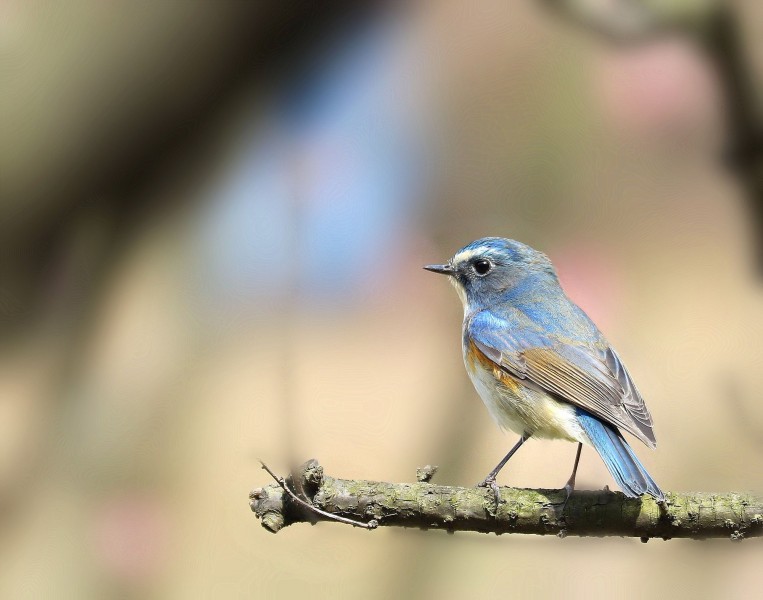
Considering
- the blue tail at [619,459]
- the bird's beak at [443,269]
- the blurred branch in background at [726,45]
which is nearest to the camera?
the blue tail at [619,459]

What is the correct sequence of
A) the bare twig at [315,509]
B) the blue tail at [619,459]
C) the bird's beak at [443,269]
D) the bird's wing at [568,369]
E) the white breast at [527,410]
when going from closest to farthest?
1. the bare twig at [315,509]
2. the blue tail at [619,459]
3. the bird's wing at [568,369]
4. the white breast at [527,410]
5. the bird's beak at [443,269]

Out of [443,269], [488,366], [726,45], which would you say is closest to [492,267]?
[443,269]

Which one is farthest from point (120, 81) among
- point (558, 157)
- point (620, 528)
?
point (620, 528)

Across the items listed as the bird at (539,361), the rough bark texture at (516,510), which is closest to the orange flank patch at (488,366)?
the bird at (539,361)

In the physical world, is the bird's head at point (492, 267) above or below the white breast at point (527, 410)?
above

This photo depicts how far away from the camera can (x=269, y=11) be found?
3828 millimetres

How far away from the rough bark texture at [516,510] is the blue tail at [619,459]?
5cm

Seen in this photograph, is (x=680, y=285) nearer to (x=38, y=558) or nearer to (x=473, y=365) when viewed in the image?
(x=473, y=365)

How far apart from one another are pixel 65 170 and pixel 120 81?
0.45 meters

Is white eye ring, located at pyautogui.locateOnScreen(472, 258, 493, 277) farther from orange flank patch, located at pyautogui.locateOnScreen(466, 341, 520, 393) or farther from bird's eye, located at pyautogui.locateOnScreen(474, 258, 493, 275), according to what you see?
orange flank patch, located at pyautogui.locateOnScreen(466, 341, 520, 393)

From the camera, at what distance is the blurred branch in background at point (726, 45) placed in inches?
113

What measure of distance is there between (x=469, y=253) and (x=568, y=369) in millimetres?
508

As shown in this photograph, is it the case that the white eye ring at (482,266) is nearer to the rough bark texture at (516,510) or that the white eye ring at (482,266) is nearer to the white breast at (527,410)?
the white breast at (527,410)

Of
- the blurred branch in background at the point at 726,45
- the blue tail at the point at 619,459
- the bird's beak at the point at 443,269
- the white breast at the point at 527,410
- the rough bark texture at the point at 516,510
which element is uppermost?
the blurred branch in background at the point at 726,45
